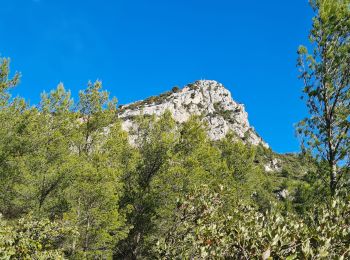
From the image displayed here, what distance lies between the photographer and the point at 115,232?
26047 millimetres

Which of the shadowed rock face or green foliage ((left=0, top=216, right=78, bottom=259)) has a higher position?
the shadowed rock face

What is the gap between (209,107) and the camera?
142 m

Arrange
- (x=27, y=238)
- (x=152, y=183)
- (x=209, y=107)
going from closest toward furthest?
(x=27, y=238)
(x=152, y=183)
(x=209, y=107)

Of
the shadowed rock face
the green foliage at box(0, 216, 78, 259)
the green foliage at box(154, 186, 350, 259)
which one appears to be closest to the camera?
the green foliage at box(154, 186, 350, 259)

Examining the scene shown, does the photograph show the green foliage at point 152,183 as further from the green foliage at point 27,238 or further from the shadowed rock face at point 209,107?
the shadowed rock face at point 209,107

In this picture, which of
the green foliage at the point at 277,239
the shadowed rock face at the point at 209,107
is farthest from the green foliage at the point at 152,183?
the shadowed rock face at the point at 209,107

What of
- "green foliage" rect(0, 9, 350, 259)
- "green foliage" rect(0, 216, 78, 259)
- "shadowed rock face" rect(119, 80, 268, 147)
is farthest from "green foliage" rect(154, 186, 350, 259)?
"shadowed rock face" rect(119, 80, 268, 147)

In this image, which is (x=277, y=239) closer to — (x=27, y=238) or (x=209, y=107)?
(x=27, y=238)

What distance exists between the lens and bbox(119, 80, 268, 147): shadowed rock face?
128m

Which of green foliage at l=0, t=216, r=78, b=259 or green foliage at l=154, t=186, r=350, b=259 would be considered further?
green foliage at l=0, t=216, r=78, b=259

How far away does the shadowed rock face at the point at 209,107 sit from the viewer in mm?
127750

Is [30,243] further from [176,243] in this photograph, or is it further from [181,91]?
[181,91]

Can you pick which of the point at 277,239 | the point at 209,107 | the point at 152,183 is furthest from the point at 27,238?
the point at 209,107

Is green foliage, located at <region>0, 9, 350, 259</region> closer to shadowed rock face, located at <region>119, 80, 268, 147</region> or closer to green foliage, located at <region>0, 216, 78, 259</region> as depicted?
green foliage, located at <region>0, 216, 78, 259</region>
